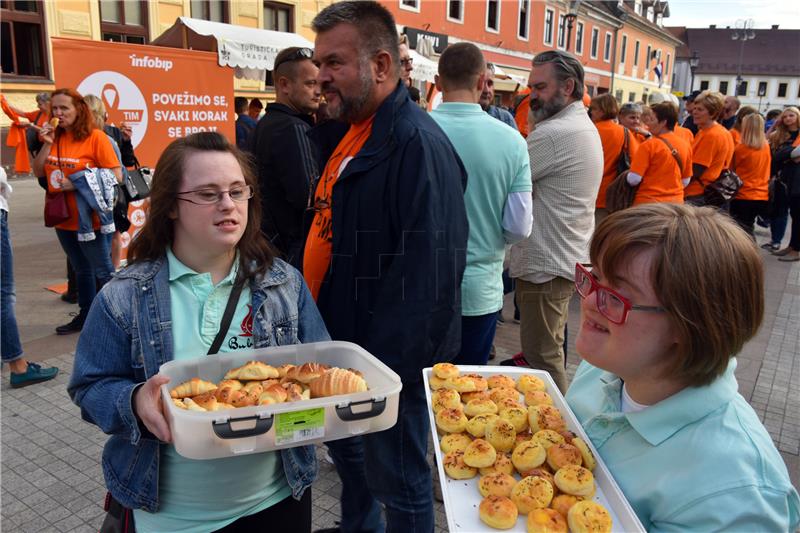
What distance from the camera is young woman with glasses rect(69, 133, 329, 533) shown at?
1647mm

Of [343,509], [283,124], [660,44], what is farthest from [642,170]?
[660,44]

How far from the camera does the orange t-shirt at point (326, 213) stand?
244 cm

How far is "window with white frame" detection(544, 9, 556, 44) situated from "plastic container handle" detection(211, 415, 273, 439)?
120 ft

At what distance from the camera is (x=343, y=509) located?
2717 mm

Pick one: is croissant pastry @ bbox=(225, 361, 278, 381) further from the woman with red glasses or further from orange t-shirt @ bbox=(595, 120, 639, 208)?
orange t-shirt @ bbox=(595, 120, 639, 208)

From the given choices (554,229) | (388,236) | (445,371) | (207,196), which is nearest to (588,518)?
(445,371)

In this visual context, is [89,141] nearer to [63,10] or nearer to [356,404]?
[356,404]

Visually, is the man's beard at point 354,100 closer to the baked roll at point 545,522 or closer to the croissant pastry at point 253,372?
the croissant pastry at point 253,372

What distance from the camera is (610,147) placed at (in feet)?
20.0

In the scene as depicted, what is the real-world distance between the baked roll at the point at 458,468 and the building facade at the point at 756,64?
8693 cm

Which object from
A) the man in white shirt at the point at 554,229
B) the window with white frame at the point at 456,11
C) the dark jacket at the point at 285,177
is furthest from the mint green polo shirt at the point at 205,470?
the window with white frame at the point at 456,11

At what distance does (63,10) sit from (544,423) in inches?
651

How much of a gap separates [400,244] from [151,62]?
5174 mm

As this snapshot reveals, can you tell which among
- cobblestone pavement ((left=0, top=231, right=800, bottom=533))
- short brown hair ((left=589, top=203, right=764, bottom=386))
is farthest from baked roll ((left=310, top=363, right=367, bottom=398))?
cobblestone pavement ((left=0, top=231, right=800, bottom=533))
